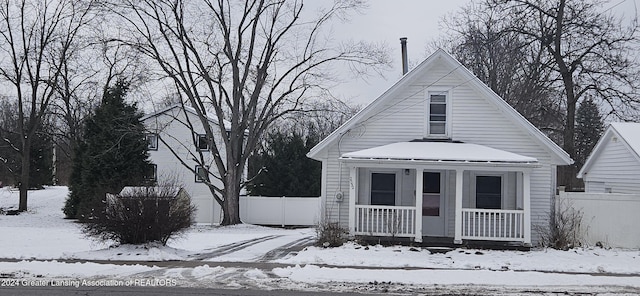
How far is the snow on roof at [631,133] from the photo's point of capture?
21458mm

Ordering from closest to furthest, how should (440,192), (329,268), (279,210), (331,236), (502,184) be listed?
(329,268) → (331,236) → (502,184) → (440,192) → (279,210)

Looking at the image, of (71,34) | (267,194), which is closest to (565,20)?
(267,194)

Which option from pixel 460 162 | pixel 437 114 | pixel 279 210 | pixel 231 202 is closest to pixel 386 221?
pixel 460 162

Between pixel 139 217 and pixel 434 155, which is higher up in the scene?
pixel 434 155

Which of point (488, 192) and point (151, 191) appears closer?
point (151, 191)

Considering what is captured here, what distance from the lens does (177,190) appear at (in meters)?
16.7

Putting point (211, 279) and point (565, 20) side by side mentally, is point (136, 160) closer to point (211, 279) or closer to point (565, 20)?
point (211, 279)

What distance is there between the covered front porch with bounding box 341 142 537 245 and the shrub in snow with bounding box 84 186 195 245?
532 cm

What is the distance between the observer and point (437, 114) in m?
20.5

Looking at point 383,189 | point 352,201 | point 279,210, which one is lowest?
point 279,210

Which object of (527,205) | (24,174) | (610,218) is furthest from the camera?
(24,174)

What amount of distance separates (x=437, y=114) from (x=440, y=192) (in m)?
2.55

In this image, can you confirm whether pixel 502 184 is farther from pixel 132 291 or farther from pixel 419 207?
pixel 132 291

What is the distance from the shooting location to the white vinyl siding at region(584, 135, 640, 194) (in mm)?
22062
